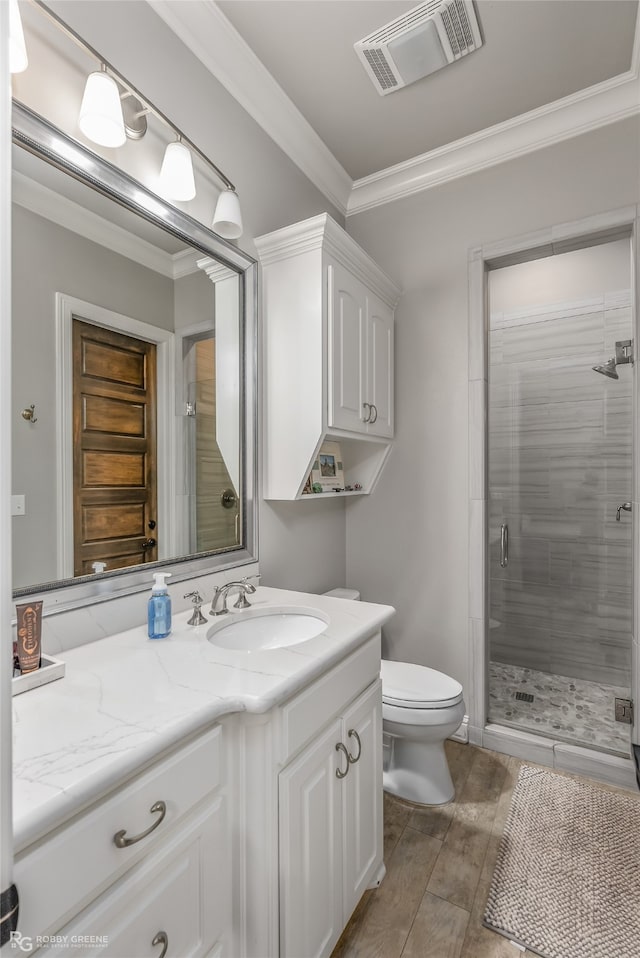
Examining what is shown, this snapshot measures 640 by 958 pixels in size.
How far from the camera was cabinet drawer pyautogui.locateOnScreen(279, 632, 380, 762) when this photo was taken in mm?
1011

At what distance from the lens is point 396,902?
54.6 inches

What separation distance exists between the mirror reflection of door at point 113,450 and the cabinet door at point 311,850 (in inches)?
28.3

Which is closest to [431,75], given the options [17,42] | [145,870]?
[17,42]

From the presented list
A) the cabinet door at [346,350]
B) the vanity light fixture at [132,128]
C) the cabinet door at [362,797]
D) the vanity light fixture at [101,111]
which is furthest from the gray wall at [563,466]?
the vanity light fixture at [101,111]

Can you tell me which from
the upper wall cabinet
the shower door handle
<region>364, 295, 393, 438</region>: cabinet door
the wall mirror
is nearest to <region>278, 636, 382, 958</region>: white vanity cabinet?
the wall mirror

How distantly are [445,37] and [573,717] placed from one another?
2.95 m

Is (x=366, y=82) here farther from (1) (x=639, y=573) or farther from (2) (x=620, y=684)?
(2) (x=620, y=684)

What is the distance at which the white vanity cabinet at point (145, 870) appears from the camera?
621 mm

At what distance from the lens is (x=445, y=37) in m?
1.67

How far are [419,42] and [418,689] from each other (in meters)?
2.35

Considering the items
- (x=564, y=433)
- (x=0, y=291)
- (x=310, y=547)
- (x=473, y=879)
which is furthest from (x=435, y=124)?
(x=473, y=879)

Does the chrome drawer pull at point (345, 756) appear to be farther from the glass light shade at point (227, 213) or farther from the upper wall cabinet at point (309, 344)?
the glass light shade at point (227, 213)

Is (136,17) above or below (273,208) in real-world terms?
above

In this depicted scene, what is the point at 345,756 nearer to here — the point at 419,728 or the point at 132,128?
the point at 419,728
